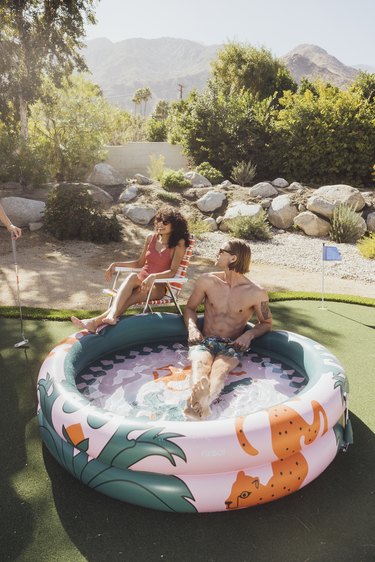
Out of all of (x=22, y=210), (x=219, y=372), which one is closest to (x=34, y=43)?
(x=22, y=210)

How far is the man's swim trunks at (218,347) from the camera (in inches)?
157

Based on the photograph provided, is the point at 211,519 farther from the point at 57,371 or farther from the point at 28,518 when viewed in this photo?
the point at 57,371

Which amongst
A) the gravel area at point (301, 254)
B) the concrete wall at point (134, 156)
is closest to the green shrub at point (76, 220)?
the gravel area at point (301, 254)

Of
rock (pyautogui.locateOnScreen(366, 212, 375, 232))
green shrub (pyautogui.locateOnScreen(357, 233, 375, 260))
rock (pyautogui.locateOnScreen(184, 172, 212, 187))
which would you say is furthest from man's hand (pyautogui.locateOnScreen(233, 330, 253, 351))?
rock (pyautogui.locateOnScreen(184, 172, 212, 187))

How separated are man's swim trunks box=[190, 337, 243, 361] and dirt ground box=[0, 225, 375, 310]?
262 cm

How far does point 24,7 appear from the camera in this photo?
15.0 metres

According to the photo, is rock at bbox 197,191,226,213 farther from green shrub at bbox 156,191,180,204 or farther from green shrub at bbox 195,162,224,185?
green shrub at bbox 195,162,224,185

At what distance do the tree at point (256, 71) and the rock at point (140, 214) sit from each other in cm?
1637

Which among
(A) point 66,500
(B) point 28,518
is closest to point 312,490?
(A) point 66,500

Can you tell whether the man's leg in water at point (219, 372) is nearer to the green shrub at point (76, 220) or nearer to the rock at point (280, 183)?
the green shrub at point (76, 220)

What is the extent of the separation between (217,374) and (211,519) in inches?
52.0

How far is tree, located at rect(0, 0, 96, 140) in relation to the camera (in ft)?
49.9

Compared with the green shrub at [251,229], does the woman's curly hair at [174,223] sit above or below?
above

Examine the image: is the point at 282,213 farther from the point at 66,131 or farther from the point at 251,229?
the point at 66,131
